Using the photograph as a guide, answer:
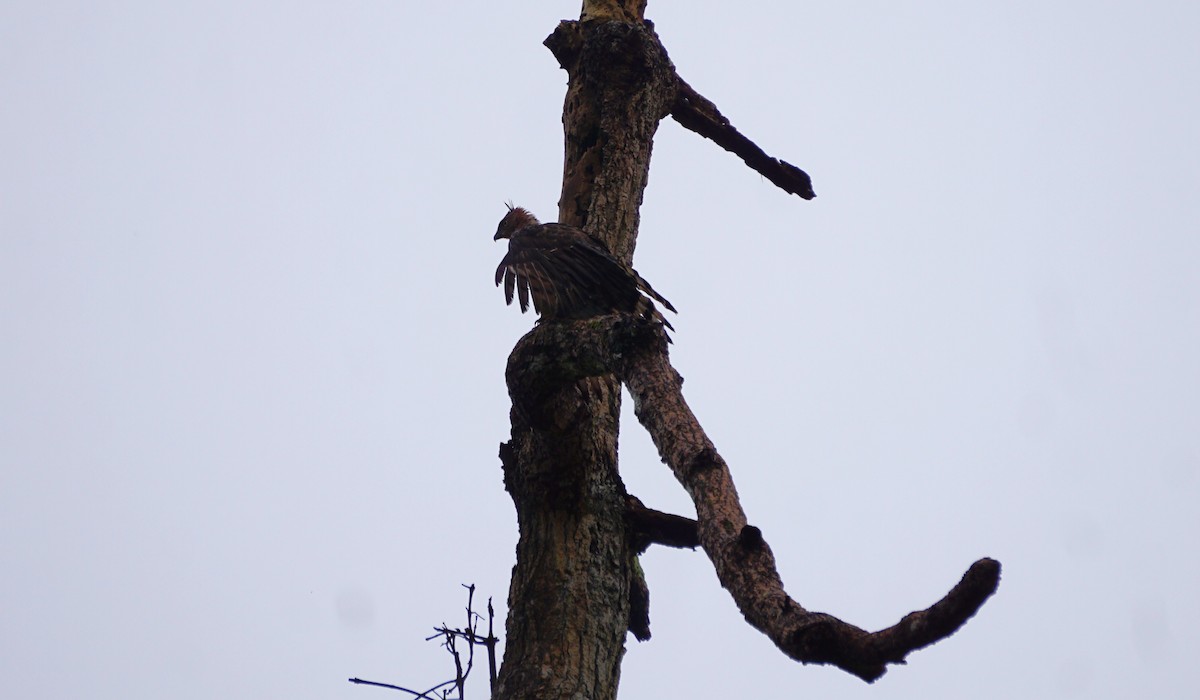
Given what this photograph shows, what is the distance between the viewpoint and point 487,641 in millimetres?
2711

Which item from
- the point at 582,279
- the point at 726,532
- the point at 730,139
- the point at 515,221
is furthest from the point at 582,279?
the point at 515,221

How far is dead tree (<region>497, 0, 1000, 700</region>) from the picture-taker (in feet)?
5.39

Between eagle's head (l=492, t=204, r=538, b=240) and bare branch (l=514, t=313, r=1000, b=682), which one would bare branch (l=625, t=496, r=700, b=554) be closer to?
bare branch (l=514, t=313, r=1000, b=682)

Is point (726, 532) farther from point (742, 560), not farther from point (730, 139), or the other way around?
point (730, 139)

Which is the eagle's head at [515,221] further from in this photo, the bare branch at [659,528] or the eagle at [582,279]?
the bare branch at [659,528]

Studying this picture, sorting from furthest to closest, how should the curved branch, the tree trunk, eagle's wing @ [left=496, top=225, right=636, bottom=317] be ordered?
eagle's wing @ [left=496, top=225, right=636, bottom=317] → the tree trunk → the curved branch

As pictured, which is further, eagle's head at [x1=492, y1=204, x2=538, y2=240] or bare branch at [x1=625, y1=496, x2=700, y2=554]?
eagle's head at [x1=492, y1=204, x2=538, y2=240]

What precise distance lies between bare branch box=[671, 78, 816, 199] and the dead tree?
14cm

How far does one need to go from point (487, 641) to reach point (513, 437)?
56 cm

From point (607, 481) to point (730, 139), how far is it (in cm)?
176

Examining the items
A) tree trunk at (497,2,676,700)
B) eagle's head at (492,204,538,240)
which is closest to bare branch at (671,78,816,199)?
tree trunk at (497,2,676,700)

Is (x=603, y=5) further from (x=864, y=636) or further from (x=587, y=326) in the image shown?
(x=864, y=636)

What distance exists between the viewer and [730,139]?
159 inches

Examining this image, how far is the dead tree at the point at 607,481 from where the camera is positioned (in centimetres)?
164
